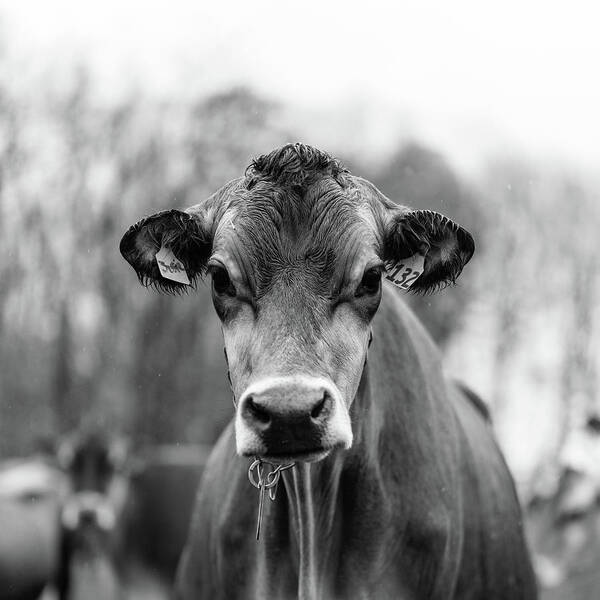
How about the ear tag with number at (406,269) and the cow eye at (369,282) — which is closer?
the cow eye at (369,282)

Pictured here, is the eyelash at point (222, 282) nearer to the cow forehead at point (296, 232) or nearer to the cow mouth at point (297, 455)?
the cow forehead at point (296, 232)

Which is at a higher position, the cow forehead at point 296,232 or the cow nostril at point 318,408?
the cow forehead at point 296,232

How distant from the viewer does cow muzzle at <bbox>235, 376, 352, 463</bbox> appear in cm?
376

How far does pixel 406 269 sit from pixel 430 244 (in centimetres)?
15

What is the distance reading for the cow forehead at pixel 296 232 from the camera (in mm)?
4191

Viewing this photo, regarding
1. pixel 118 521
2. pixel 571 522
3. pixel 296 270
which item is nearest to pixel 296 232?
pixel 296 270

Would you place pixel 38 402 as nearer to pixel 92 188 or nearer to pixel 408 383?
pixel 92 188

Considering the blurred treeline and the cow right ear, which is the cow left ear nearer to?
the cow right ear

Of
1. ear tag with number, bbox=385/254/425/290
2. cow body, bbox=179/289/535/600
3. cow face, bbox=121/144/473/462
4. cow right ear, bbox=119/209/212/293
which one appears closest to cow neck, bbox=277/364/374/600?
cow body, bbox=179/289/535/600

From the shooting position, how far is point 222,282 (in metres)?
4.36

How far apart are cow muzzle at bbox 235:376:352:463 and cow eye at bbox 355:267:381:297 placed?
529mm

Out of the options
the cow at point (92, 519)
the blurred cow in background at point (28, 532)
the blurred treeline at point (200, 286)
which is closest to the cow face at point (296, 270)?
the blurred cow in background at point (28, 532)

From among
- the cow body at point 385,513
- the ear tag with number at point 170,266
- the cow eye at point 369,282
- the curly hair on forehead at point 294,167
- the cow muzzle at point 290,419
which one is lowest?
the cow body at point 385,513

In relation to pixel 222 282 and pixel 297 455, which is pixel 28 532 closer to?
pixel 222 282
